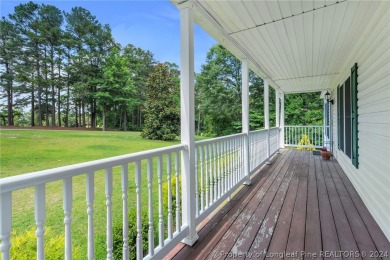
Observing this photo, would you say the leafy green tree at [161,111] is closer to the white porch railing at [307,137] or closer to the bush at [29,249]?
the white porch railing at [307,137]

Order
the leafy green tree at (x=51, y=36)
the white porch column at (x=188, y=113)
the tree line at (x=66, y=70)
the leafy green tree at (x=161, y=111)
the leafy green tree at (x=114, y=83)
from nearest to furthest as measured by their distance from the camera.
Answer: the white porch column at (x=188, y=113) → the tree line at (x=66, y=70) → the leafy green tree at (x=51, y=36) → the leafy green tree at (x=161, y=111) → the leafy green tree at (x=114, y=83)

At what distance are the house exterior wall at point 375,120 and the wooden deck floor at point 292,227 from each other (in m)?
0.25

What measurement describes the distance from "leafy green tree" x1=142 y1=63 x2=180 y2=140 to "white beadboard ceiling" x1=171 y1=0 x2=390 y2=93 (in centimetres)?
994

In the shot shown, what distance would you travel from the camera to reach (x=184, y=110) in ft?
6.73

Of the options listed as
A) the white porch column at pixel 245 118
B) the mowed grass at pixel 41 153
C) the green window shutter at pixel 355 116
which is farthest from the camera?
the mowed grass at pixel 41 153

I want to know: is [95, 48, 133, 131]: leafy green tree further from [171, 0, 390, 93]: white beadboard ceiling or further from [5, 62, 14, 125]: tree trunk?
[171, 0, 390, 93]: white beadboard ceiling

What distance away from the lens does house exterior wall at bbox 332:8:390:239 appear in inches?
84.7

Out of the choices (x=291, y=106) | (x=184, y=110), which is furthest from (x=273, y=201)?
(x=291, y=106)

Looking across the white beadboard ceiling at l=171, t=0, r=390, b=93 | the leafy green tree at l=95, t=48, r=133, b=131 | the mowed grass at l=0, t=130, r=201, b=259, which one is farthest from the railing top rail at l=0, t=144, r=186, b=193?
the leafy green tree at l=95, t=48, r=133, b=131

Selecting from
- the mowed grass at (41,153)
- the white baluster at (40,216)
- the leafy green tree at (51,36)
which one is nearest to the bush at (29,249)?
the white baluster at (40,216)

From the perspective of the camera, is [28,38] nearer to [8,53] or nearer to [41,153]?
[8,53]

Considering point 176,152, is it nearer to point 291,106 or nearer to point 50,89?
point 291,106

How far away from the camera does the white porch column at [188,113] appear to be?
201 cm

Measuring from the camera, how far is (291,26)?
271 cm
